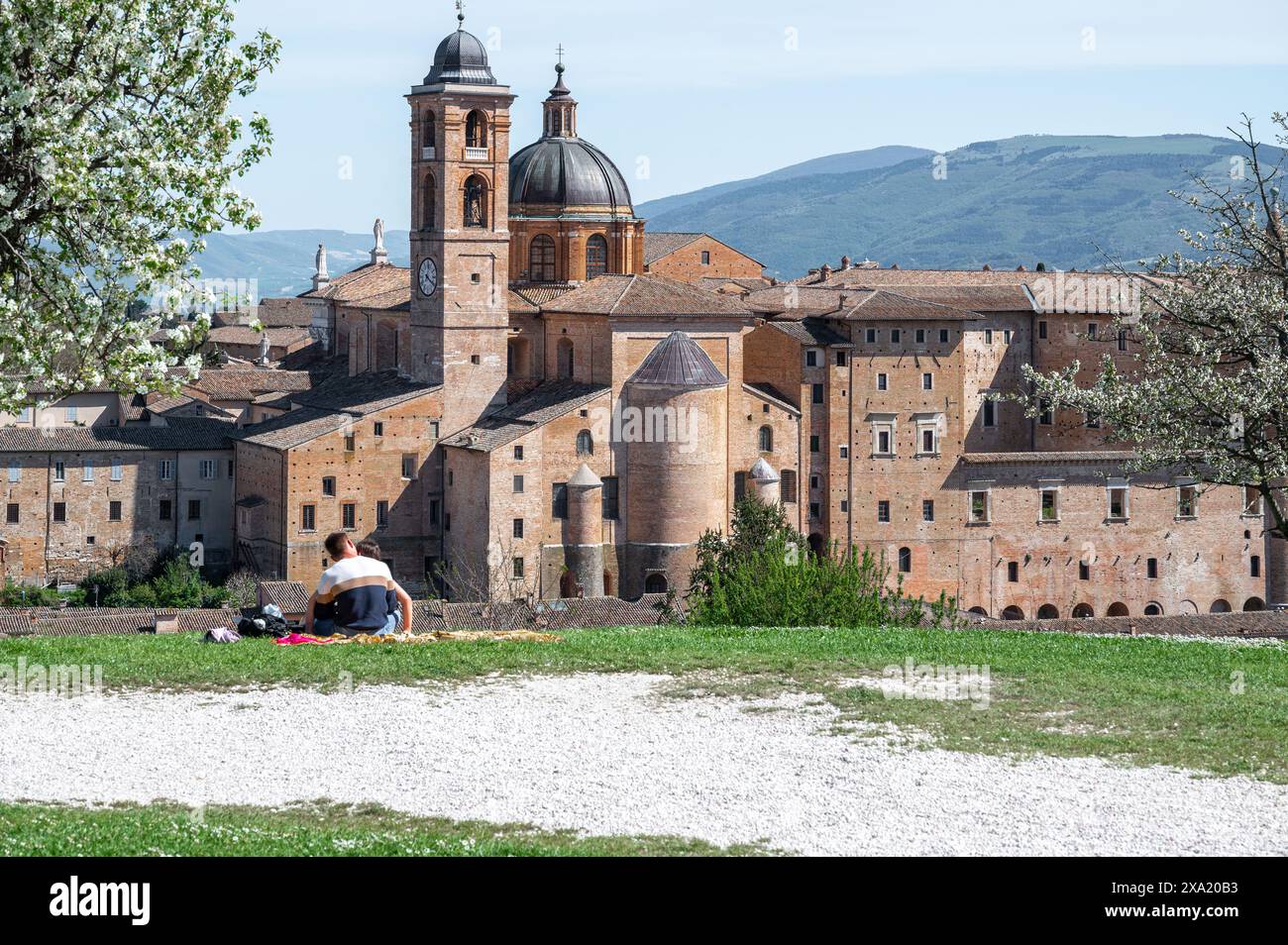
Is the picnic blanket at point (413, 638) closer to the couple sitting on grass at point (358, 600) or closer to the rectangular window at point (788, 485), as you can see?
the couple sitting on grass at point (358, 600)

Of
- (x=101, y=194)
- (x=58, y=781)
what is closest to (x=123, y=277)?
(x=101, y=194)

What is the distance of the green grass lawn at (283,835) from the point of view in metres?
10.4

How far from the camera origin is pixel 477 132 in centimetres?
5400

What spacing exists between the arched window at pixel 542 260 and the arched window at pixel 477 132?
5696 millimetres

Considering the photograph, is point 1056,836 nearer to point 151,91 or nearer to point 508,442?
point 151,91

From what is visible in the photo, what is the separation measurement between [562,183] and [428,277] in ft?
24.0

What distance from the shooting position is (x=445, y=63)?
178ft

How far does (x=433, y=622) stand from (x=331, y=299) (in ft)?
103

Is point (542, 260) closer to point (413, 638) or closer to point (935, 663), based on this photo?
point (413, 638)

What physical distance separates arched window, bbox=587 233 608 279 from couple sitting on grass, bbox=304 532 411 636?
→ 141 ft

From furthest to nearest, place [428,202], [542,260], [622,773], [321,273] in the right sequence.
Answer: [321,273], [542,260], [428,202], [622,773]

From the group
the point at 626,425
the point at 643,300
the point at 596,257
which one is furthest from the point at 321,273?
the point at 626,425

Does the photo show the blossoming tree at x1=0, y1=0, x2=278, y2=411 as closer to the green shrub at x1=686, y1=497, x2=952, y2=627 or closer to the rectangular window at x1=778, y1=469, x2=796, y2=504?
the green shrub at x1=686, y1=497, x2=952, y2=627

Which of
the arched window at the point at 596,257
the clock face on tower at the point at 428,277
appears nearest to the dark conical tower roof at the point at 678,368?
the clock face on tower at the point at 428,277
